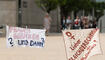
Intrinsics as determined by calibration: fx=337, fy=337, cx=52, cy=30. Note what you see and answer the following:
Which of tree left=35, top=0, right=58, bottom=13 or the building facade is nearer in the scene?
the building facade

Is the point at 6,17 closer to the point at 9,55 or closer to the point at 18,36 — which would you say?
the point at 9,55

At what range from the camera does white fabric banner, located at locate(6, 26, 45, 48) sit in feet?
29.7

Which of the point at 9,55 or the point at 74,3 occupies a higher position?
the point at 74,3

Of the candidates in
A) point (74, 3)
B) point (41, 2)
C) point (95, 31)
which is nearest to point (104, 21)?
point (41, 2)

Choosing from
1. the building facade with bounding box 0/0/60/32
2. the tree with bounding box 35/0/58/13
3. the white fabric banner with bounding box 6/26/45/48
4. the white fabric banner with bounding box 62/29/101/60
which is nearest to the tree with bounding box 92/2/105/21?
the building facade with bounding box 0/0/60/32

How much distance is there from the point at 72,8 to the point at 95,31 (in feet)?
151

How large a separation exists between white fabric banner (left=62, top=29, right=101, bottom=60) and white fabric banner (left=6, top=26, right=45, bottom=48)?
0.88 m

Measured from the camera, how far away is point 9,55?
40.3ft

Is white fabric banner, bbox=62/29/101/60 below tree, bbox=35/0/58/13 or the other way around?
below

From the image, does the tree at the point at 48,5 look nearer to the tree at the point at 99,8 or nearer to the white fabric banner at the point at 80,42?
the white fabric banner at the point at 80,42

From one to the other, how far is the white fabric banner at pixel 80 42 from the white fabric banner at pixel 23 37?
0.88m

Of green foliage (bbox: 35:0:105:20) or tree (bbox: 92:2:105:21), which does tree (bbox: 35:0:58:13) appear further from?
tree (bbox: 92:2:105:21)

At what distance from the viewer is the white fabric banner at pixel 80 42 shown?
8.58 meters

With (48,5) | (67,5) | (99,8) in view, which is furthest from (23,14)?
(99,8)
